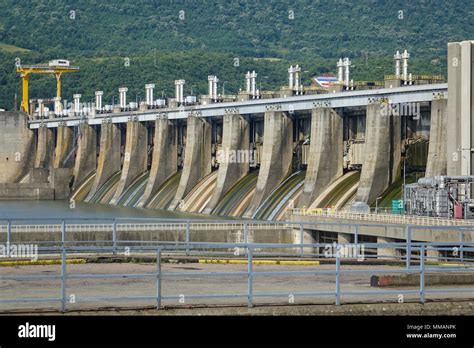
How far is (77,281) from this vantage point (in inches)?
1166

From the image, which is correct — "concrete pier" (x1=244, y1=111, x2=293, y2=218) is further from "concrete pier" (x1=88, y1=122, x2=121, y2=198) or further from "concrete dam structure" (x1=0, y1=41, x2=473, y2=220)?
"concrete pier" (x1=88, y1=122, x2=121, y2=198)

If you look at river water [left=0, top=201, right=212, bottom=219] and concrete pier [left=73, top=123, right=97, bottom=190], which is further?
concrete pier [left=73, top=123, right=97, bottom=190]

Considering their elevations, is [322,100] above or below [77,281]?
above

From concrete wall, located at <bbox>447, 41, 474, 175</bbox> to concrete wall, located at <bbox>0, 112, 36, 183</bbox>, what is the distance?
271 feet

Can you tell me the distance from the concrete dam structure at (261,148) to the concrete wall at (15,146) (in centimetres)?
22

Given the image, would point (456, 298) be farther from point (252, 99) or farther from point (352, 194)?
point (252, 99)

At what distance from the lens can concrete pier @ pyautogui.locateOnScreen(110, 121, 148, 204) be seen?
11500 cm

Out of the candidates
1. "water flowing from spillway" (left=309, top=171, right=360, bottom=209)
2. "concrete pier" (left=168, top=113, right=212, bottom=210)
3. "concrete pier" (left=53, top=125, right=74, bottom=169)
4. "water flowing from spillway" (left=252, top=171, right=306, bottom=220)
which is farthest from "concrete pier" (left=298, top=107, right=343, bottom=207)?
"concrete pier" (left=53, top=125, right=74, bottom=169)

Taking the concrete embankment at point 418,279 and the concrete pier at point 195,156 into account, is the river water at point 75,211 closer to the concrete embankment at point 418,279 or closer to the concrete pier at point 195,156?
the concrete pier at point 195,156

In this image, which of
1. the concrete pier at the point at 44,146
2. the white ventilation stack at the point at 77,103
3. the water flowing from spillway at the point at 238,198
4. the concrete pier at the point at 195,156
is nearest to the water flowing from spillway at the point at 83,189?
the concrete pier at the point at 44,146

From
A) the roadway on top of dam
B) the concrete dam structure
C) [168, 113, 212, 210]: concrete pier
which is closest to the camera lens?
the concrete dam structure

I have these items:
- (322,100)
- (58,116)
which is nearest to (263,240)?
(322,100)

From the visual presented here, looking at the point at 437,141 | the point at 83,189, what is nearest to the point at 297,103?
the point at 437,141
